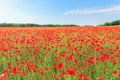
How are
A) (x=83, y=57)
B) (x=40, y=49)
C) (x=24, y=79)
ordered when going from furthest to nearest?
1. (x=40, y=49)
2. (x=83, y=57)
3. (x=24, y=79)

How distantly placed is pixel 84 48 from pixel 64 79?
4587 mm

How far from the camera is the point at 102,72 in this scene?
7.05 m

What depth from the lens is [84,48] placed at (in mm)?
11047

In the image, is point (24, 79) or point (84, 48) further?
point (84, 48)

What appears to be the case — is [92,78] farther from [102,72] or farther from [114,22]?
[114,22]

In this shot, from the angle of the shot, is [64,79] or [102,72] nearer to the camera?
[64,79]

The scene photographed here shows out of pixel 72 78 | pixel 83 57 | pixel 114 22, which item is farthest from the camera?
pixel 114 22

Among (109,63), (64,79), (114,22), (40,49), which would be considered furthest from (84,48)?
(114,22)

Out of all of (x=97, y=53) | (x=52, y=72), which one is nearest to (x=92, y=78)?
(x=52, y=72)

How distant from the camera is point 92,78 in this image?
7.24 m

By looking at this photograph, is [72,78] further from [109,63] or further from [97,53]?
[97,53]

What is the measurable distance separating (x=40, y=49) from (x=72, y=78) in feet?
14.6

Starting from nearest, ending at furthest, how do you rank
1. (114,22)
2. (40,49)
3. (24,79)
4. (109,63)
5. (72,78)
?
1. (72,78)
2. (24,79)
3. (109,63)
4. (40,49)
5. (114,22)

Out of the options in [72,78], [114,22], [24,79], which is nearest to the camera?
[72,78]
